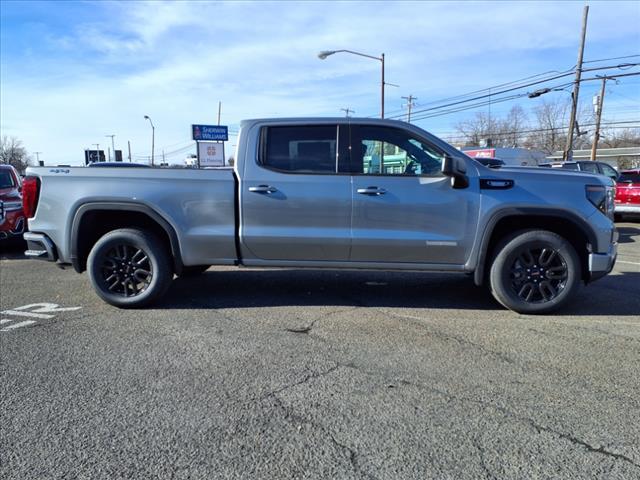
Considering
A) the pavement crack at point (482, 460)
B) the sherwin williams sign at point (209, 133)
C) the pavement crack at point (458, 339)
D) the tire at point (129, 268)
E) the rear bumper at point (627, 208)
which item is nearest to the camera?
the pavement crack at point (482, 460)

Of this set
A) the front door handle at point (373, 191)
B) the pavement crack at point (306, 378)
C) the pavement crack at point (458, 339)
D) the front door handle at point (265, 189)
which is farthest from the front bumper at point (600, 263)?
the front door handle at point (265, 189)

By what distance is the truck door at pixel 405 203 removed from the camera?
500cm

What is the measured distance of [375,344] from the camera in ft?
14.0

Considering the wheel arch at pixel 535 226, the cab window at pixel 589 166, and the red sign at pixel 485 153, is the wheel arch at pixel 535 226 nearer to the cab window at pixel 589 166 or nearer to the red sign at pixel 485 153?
the cab window at pixel 589 166

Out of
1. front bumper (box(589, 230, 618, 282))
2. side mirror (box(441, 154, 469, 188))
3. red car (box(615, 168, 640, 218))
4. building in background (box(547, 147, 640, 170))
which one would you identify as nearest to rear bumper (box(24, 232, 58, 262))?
side mirror (box(441, 154, 469, 188))

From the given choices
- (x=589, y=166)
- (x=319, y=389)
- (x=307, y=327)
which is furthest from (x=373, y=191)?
(x=589, y=166)

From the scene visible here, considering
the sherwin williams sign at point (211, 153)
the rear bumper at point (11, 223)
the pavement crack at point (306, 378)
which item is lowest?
the pavement crack at point (306, 378)

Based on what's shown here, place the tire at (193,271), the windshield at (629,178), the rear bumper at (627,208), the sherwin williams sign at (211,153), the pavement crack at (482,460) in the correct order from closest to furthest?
1. the pavement crack at (482,460)
2. the tire at (193,271)
3. the rear bumper at (627,208)
4. the windshield at (629,178)
5. the sherwin williams sign at (211,153)

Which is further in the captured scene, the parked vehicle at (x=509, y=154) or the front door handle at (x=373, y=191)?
the parked vehicle at (x=509, y=154)

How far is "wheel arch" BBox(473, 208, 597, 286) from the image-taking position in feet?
16.2

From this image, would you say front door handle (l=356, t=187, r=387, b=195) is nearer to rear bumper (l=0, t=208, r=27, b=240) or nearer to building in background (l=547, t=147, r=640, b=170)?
rear bumper (l=0, t=208, r=27, b=240)

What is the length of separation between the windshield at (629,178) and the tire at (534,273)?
10.8 meters

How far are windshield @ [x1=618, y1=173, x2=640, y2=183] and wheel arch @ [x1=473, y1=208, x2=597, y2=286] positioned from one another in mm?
10617

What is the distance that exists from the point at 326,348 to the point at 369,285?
245cm
